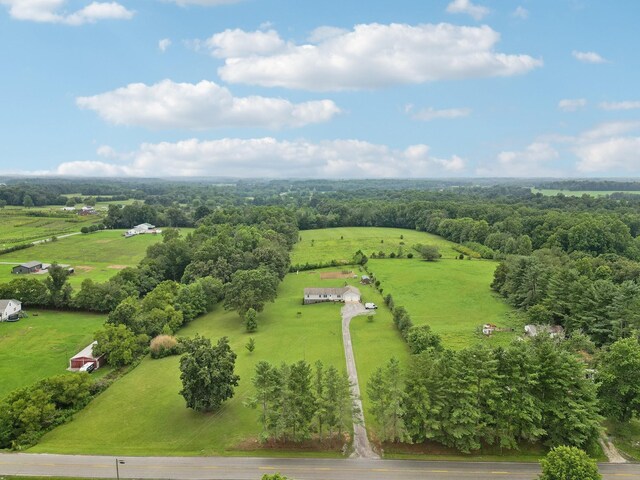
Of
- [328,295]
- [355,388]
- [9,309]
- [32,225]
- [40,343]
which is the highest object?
[32,225]

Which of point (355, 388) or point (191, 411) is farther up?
point (355, 388)

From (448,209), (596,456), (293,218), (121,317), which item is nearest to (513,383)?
(596,456)

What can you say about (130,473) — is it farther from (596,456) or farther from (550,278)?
(550,278)

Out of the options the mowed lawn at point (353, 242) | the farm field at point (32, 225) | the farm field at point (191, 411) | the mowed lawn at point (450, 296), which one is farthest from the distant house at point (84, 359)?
the farm field at point (32, 225)

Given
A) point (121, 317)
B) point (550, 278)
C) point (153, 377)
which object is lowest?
point (153, 377)

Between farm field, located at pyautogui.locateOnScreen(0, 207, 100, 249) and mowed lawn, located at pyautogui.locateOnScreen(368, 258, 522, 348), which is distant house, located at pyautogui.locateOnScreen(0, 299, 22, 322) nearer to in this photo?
farm field, located at pyautogui.locateOnScreen(0, 207, 100, 249)

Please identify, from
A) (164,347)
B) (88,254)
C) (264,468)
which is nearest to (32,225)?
(88,254)

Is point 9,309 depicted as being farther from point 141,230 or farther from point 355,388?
point 141,230
